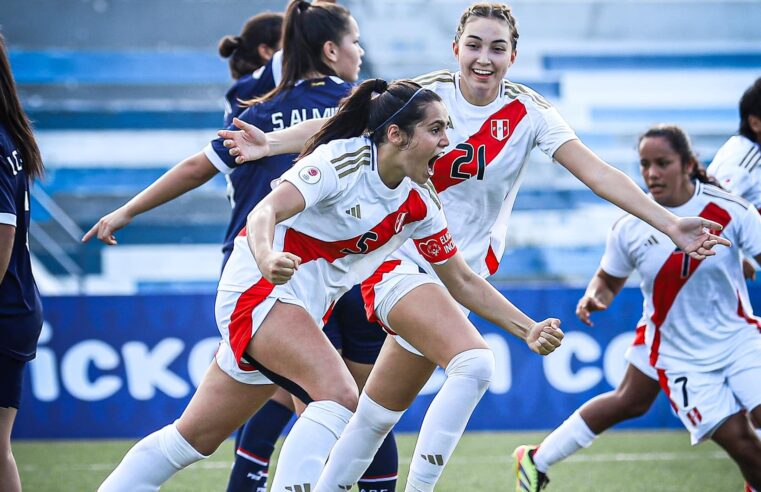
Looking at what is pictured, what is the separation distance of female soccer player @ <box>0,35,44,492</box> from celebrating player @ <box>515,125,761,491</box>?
2768 millimetres

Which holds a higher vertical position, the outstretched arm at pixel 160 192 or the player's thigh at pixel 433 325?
the outstretched arm at pixel 160 192

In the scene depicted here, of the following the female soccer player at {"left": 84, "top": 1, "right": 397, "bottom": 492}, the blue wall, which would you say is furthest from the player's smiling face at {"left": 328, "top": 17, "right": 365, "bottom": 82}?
the blue wall

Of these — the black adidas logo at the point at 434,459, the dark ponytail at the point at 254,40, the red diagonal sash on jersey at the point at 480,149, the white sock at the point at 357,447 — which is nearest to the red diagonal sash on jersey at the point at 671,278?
the red diagonal sash on jersey at the point at 480,149

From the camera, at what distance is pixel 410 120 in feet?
12.1

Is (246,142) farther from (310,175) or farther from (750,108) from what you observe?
(750,108)

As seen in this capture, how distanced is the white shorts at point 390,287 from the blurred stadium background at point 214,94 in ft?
23.1

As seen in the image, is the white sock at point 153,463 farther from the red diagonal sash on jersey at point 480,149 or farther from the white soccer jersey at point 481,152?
the red diagonal sash on jersey at point 480,149

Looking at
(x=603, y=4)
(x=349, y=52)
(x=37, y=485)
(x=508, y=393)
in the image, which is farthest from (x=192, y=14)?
(x=349, y=52)

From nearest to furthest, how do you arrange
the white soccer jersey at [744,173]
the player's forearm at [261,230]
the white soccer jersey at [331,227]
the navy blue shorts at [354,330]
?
1. the player's forearm at [261,230]
2. the white soccer jersey at [331,227]
3. the navy blue shorts at [354,330]
4. the white soccer jersey at [744,173]

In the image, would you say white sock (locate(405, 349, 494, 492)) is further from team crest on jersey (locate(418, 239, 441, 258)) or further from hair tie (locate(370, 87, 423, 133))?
hair tie (locate(370, 87, 423, 133))

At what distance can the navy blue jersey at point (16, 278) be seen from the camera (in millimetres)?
3516

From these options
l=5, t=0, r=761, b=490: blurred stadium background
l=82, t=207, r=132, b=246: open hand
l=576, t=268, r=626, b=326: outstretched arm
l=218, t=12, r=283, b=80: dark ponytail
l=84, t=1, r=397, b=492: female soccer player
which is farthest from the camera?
l=5, t=0, r=761, b=490: blurred stadium background

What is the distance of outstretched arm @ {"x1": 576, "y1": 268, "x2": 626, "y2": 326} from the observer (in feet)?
17.4

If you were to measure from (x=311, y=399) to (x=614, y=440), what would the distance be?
18.1 feet
